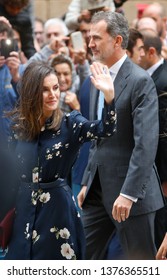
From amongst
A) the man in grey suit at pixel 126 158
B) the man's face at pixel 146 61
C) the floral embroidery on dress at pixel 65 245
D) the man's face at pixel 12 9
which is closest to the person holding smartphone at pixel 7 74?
the man's face at pixel 12 9

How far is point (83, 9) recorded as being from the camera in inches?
305

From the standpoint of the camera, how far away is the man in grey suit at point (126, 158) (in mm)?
4996

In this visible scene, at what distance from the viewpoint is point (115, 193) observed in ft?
17.3

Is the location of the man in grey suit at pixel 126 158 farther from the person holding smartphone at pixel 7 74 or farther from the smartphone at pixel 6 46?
the smartphone at pixel 6 46

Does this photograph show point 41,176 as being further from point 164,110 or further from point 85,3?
point 85,3

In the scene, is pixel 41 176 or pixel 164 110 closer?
pixel 41 176

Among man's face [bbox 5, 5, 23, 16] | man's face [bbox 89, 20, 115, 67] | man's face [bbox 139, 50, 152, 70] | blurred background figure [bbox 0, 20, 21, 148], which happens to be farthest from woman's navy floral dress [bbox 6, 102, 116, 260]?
man's face [bbox 5, 5, 23, 16]

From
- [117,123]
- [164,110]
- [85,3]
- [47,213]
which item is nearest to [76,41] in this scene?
[85,3]

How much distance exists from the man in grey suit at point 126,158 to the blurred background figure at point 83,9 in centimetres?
198

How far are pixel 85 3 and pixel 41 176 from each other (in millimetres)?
3192

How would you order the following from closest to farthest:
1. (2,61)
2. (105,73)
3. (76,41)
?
(105,73)
(2,61)
(76,41)

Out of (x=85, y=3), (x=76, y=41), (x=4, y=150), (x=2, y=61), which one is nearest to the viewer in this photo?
(x=4, y=150)

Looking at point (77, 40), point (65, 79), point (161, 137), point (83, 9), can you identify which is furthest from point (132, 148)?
point (83, 9)

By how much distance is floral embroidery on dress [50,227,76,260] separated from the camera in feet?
16.1
